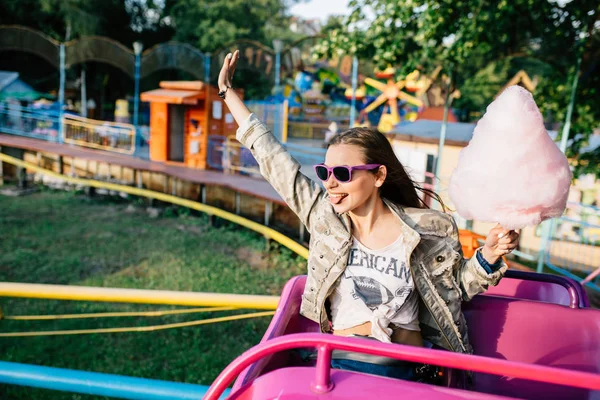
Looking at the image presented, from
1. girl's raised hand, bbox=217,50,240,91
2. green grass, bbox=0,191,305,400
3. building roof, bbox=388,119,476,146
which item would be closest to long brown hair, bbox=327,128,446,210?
girl's raised hand, bbox=217,50,240,91

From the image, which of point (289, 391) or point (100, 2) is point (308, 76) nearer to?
point (100, 2)

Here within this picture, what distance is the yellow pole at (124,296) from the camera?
264 cm

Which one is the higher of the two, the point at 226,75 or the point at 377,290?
the point at 226,75

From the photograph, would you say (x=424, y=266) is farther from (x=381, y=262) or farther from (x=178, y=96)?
(x=178, y=96)

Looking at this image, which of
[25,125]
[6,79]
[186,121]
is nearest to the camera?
[186,121]

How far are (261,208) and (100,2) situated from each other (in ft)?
62.3

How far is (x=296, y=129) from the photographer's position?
81.9ft

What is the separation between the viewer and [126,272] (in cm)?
567

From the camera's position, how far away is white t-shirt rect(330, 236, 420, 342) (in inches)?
72.6

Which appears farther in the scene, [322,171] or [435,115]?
[435,115]

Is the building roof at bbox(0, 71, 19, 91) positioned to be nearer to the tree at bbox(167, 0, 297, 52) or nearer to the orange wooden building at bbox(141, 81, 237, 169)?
the tree at bbox(167, 0, 297, 52)

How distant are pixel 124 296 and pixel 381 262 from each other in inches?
58.3

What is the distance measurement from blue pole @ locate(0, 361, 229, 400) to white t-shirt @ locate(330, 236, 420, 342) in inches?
31.7

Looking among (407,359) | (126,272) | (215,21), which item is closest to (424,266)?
(407,359)
